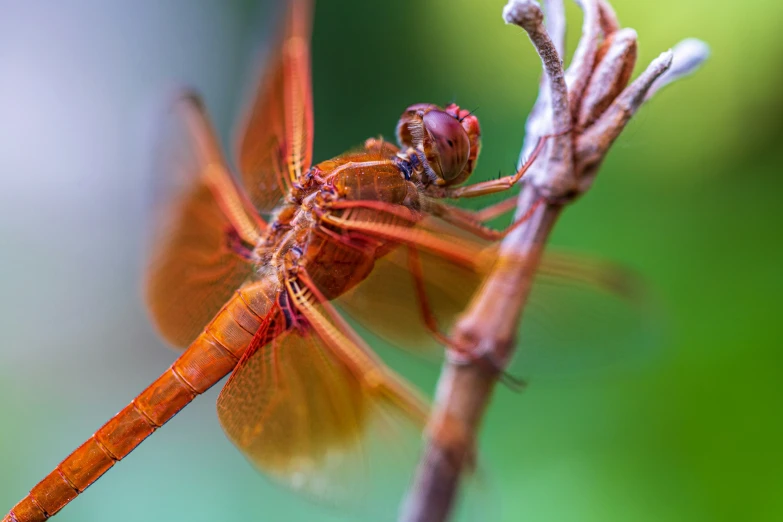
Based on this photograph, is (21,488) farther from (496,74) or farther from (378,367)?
(496,74)

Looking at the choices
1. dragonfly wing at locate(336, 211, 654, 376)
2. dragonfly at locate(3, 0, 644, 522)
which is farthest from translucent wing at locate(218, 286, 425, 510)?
dragonfly wing at locate(336, 211, 654, 376)

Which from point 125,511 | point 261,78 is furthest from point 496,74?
point 125,511

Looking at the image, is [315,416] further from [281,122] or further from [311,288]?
[281,122]

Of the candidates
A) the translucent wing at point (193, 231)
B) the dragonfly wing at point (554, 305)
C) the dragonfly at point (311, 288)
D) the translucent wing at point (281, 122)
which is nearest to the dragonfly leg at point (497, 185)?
the dragonfly at point (311, 288)

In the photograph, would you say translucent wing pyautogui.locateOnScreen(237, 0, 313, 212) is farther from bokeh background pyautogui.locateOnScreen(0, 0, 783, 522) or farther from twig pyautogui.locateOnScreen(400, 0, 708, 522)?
twig pyautogui.locateOnScreen(400, 0, 708, 522)

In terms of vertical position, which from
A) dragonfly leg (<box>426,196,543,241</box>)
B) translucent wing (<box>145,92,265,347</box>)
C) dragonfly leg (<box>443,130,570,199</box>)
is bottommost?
translucent wing (<box>145,92,265,347</box>)
